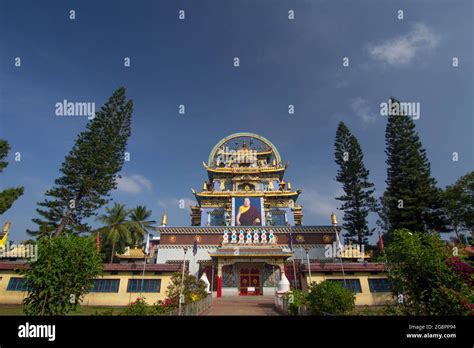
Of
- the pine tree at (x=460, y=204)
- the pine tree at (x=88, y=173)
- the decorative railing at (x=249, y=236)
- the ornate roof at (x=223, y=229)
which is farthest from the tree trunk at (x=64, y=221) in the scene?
the pine tree at (x=460, y=204)

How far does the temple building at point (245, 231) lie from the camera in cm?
2612

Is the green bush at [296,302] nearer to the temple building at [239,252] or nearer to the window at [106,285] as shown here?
the temple building at [239,252]

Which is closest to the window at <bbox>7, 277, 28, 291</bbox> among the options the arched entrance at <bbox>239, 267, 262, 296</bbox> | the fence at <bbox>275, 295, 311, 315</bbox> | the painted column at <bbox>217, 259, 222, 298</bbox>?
the painted column at <bbox>217, 259, 222, 298</bbox>

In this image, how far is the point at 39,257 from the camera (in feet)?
34.2

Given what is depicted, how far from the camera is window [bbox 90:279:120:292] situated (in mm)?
20184

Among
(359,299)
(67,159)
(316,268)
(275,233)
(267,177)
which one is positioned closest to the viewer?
(359,299)

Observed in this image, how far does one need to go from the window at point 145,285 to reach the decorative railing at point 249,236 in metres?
9.40

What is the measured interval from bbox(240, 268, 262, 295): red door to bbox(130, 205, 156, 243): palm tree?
17.6m

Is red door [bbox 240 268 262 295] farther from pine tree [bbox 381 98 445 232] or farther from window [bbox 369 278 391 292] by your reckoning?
pine tree [bbox 381 98 445 232]

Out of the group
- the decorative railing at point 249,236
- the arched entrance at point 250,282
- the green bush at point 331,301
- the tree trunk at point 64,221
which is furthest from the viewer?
the decorative railing at point 249,236

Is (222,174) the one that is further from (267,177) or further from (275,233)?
(275,233)

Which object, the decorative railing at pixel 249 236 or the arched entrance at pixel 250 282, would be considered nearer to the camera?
the arched entrance at pixel 250 282
